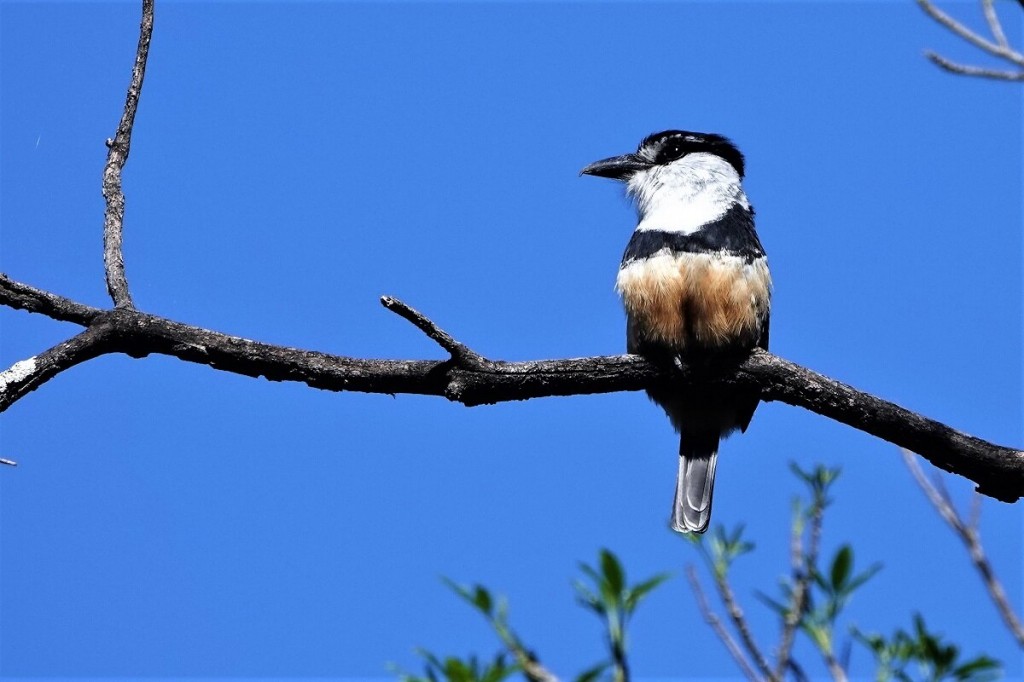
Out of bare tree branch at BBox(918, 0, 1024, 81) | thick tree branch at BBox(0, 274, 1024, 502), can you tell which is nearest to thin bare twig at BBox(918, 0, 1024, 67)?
bare tree branch at BBox(918, 0, 1024, 81)

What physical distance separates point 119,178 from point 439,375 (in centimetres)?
121

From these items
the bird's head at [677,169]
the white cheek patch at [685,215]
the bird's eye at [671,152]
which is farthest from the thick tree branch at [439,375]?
the bird's eye at [671,152]

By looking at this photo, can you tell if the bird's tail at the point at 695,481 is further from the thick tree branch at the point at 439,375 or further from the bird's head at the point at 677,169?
the thick tree branch at the point at 439,375

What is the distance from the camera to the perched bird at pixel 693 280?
4387 millimetres

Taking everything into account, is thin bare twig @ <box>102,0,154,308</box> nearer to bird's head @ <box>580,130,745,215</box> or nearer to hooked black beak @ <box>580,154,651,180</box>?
bird's head @ <box>580,130,745,215</box>

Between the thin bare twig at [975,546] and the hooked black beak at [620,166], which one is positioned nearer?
the thin bare twig at [975,546]

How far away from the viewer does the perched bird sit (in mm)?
4387

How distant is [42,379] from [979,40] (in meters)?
2.58

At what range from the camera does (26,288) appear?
11.5ft

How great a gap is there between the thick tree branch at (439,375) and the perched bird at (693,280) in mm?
593

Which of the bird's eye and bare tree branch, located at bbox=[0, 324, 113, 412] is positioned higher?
the bird's eye

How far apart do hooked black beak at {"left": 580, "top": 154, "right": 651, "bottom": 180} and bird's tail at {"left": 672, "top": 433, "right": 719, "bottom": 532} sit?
4.19 feet

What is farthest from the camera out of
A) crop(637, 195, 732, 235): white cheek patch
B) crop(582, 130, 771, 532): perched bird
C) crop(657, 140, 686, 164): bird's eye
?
crop(657, 140, 686, 164): bird's eye

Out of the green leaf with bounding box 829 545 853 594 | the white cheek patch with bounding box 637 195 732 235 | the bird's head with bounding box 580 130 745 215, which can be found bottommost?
the green leaf with bounding box 829 545 853 594
